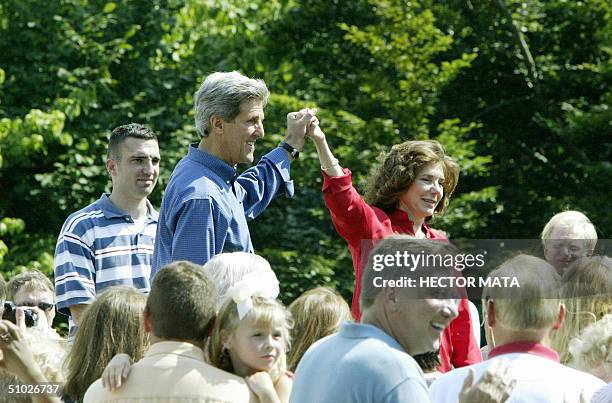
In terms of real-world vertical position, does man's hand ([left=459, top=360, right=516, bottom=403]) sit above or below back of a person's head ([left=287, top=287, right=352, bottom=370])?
below

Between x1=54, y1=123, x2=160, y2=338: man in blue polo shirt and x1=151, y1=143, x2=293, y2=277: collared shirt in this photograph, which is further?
x1=54, y1=123, x2=160, y2=338: man in blue polo shirt

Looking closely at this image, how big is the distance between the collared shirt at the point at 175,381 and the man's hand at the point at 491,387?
0.81m

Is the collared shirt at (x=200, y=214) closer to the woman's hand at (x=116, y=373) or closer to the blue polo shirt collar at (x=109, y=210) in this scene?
the blue polo shirt collar at (x=109, y=210)

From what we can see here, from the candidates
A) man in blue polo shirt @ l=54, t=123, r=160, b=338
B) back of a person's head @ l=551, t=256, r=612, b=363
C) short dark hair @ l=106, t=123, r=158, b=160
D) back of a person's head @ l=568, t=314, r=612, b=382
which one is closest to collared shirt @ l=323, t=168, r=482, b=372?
back of a person's head @ l=551, t=256, r=612, b=363

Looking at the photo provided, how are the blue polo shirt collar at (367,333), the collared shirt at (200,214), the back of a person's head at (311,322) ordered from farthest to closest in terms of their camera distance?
the collared shirt at (200,214), the back of a person's head at (311,322), the blue polo shirt collar at (367,333)

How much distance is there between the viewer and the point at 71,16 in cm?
1571

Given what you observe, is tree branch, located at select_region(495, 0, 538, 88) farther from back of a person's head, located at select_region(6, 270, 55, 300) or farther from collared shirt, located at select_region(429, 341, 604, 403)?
collared shirt, located at select_region(429, 341, 604, 403)

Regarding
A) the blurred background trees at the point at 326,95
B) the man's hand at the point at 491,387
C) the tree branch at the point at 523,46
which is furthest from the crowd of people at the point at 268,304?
the tree branch at the point at 523,46

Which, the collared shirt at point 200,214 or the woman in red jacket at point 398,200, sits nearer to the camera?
the collared shirt at point 200,214

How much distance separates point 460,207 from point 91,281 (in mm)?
10758

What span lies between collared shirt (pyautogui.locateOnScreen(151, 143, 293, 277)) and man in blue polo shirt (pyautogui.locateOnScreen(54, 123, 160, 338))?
0.72 meters

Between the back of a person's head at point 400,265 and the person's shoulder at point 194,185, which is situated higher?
the person's shoulder at point 194,185

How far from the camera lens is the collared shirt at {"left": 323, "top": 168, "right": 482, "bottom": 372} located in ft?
17.8

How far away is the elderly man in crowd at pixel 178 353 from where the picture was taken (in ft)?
13.1
